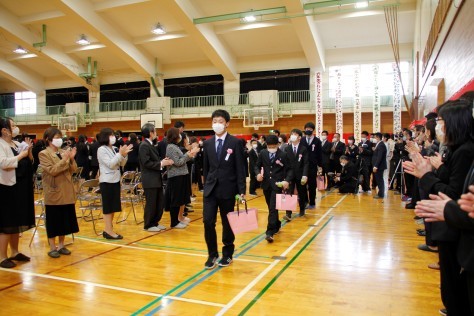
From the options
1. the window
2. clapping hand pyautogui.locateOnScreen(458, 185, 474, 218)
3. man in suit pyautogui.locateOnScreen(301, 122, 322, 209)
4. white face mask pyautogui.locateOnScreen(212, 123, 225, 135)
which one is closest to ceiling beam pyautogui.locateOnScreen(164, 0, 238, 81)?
man in suit pyautogui.locateOnScreen(301, 122, 322, 209)

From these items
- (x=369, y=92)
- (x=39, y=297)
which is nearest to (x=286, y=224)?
(x=39, y=297)

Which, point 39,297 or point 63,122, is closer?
point 39,297

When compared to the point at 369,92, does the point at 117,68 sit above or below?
above

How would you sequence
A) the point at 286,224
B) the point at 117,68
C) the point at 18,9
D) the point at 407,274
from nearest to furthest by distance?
the point at 407,274
the point at 286,224
the point at 18,9
the point at 117,68

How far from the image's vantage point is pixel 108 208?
4992mm

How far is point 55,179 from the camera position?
4258mm

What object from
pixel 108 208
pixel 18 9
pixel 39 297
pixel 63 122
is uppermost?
pixel 18 9

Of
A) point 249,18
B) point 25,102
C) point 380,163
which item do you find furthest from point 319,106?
point 25,102

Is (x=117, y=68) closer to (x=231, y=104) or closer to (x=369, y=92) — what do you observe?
(x=231, y=104)

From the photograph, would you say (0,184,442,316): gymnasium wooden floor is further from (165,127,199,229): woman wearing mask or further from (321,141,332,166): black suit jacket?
(321,141,332,166): black suit jacket

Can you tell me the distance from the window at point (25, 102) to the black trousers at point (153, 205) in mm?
22973

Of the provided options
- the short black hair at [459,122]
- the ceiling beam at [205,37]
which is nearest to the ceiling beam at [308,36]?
Answer: the ceiling beam at [205,37]

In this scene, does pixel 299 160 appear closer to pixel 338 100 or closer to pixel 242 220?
pixel 242 220

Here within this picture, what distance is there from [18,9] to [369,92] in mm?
17175
